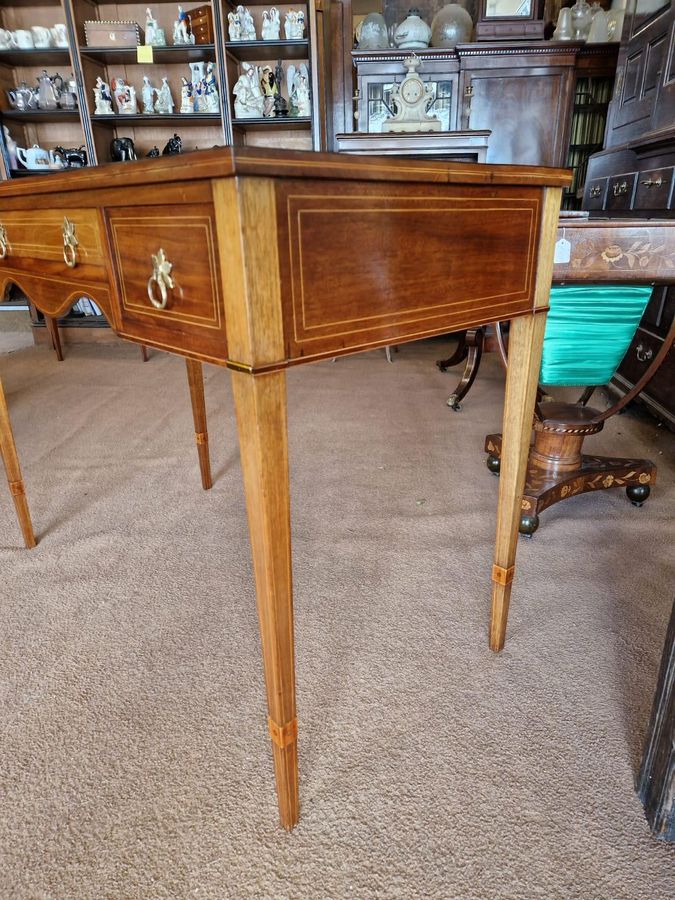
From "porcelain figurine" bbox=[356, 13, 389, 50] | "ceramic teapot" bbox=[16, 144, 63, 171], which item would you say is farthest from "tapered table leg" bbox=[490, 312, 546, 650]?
"ceramic teapot" bbox=[16, 144, 63, 171]

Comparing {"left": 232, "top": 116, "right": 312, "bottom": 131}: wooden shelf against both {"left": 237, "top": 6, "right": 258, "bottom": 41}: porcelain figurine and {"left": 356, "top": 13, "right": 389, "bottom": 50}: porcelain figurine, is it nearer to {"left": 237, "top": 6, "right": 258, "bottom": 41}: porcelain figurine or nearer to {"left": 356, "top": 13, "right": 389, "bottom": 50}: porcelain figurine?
{"left": 237, "top": 6, "right": 258, "bottom": 41}: porcelain figurine

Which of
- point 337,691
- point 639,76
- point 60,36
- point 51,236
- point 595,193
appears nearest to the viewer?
point 51,236

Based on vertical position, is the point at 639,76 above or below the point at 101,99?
below

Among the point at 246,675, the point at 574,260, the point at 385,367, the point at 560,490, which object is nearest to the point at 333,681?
the point at 246,675

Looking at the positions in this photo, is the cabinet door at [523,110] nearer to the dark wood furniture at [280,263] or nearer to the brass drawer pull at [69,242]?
the dark wood furniture at [280,263]

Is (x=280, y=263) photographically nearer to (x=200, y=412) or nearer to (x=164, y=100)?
(x=200, y=412)

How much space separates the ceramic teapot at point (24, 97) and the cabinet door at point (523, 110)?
268 cm

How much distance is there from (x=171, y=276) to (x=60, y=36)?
3.95 m

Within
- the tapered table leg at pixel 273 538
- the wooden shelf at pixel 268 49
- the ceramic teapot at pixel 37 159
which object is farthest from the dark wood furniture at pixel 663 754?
the ceramic teapot at pixel 37 159

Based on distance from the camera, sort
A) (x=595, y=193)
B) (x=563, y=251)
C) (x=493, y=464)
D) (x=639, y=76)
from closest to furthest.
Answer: (x=563, y=251)
(x=493, y=464)
(x=639, y=76)
(x=595, y=193)

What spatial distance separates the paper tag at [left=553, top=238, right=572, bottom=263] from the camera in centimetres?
143

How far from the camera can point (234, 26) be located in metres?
3.43

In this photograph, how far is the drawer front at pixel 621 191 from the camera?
7.85 feet

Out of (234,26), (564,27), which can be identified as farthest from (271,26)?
(564,27)
